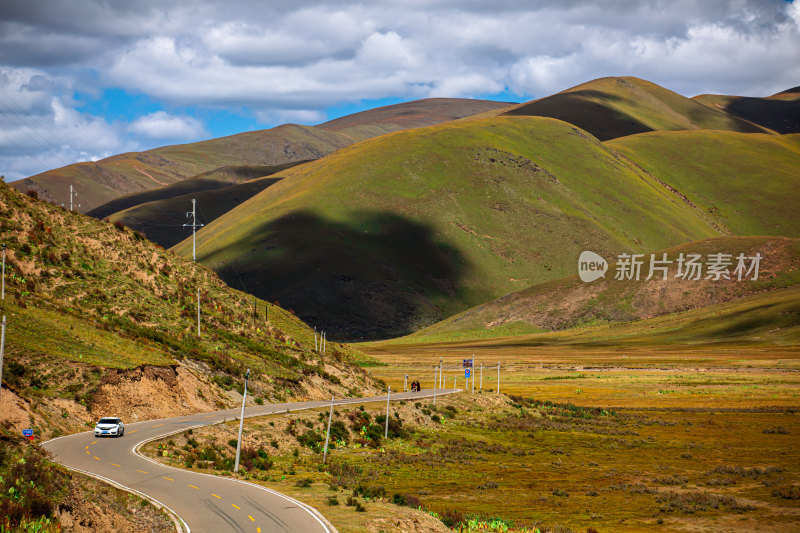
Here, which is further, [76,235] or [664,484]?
[76,235]

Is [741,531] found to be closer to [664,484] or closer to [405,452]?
[664,484]

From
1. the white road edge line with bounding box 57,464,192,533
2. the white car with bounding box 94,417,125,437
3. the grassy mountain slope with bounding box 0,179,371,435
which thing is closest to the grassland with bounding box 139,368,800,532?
the white car with bounding box 94,417,125,437

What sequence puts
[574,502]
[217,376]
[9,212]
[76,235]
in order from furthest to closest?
[76,235] → [9,212] → [217,376] → [574,502]

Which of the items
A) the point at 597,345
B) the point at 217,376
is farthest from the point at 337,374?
the point at 597,345

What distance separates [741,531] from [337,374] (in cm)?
5419

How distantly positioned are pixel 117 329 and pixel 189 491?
32.5 m

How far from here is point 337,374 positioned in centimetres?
8156

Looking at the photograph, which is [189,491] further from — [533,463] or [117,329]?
[117,329]

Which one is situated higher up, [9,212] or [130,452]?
[9,212]

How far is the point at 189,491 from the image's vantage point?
28953 mm

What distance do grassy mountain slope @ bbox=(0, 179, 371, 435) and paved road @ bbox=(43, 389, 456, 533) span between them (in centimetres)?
449

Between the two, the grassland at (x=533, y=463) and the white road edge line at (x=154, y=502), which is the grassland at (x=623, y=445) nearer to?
the grassland at (x=533, y=463)

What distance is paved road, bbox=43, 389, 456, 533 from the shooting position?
80.5ft

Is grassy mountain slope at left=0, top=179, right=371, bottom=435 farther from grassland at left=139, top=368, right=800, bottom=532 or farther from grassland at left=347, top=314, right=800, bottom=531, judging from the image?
grassland at left=347, top=314, right=800, bottom=531
